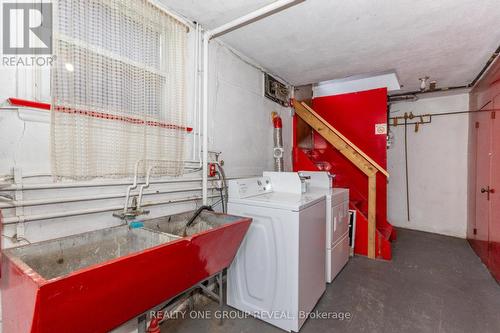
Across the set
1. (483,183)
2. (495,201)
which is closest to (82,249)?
(495,201)

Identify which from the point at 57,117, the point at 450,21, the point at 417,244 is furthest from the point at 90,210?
the point at 417,244

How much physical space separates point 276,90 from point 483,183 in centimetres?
293

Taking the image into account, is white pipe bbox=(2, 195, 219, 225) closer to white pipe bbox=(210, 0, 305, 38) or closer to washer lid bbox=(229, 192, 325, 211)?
washer lid bbox=(229, 192, 325, 211)

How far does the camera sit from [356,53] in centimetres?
270

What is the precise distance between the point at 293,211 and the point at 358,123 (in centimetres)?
256

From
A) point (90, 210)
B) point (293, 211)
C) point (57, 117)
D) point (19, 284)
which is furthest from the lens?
point (293, 211)

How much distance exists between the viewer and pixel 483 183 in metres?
3.14

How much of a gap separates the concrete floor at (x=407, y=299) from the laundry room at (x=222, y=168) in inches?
0.8

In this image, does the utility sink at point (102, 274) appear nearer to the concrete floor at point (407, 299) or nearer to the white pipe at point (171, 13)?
the concrete floor at point (407, 299)

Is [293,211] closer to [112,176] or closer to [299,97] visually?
[112,176]

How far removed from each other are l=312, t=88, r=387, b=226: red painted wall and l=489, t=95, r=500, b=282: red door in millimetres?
1129

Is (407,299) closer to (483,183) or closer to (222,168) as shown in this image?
(483,183)

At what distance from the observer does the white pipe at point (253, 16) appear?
5.94ft

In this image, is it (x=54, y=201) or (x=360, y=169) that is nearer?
(x=54, y=201)
